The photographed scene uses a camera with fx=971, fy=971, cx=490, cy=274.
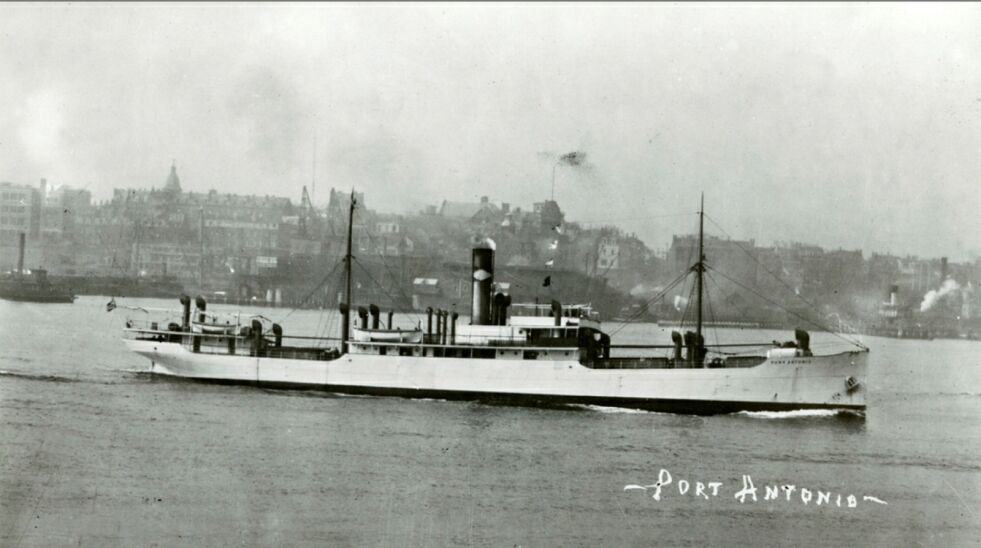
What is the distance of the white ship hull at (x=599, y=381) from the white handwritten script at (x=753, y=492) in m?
10.0

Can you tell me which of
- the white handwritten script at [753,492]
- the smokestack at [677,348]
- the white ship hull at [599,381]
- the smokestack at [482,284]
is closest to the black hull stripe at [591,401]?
the white ship hull at [599,381]

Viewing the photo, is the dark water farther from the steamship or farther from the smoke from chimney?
the smoke from chimney

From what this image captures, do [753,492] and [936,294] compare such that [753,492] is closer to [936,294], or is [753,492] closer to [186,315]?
[186,315]

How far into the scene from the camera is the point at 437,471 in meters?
21.7

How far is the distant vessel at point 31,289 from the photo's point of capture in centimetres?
8712

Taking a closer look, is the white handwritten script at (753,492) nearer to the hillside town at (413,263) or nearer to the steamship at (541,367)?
the steamship at (541,367)

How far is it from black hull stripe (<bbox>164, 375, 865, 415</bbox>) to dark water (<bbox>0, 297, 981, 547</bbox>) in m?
0.56

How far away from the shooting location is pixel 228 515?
17.4 metres

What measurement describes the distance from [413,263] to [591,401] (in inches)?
2562

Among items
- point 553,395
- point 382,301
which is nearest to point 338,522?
point 553,395

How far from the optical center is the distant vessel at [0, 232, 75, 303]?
3430 inches

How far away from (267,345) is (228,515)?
20.1 meters

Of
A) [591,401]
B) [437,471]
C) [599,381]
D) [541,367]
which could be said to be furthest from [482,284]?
[437,471]

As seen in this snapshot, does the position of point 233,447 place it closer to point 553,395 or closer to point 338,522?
point 338,522
